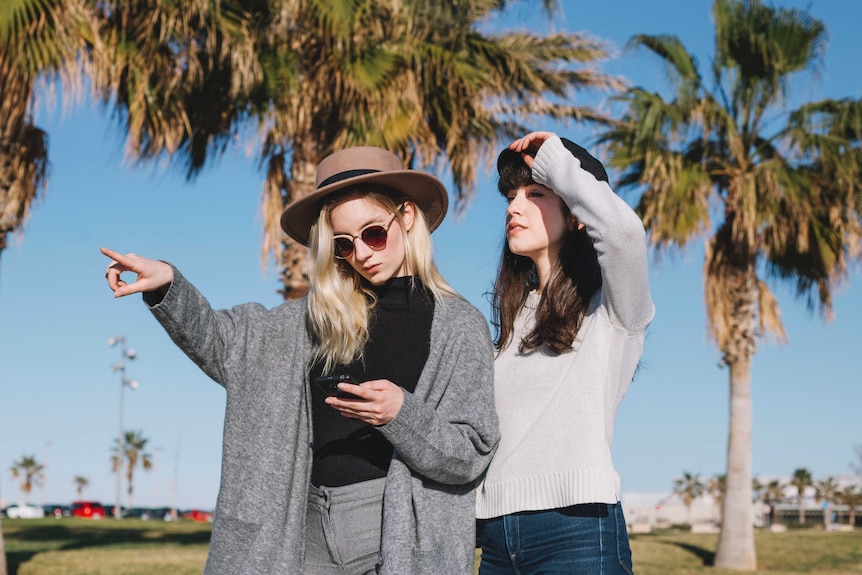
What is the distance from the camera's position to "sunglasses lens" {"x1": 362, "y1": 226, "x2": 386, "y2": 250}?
2748 millimetres

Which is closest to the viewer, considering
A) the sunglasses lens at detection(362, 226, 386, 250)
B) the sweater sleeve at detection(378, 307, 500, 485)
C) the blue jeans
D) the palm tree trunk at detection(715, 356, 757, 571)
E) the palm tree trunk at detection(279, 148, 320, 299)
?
the sweater sleeve at detection(378, 307, 500, 485)

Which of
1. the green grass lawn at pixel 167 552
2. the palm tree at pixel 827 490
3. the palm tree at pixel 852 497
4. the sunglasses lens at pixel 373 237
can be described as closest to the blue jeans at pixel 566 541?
the sunglasses lens at pixel 373 237

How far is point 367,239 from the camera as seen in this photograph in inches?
108

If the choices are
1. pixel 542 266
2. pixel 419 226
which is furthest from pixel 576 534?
pixel 419 226

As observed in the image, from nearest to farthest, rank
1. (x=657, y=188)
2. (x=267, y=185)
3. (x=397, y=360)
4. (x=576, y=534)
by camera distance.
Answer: (x=576, y=534) → (x=397, y=360) → (x=267, y=185) → (x=657, y=188)

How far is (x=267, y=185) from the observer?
11.0 metres

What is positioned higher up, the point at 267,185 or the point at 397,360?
the point at 267,185

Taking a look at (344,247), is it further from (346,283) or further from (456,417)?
(456,417)

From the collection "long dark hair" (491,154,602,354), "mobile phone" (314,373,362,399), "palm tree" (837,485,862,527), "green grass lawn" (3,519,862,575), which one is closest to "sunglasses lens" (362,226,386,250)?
"long dark hair" (491,154,602,354)

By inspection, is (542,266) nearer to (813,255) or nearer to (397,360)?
(397,360)

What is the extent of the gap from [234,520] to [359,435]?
0.39 metres

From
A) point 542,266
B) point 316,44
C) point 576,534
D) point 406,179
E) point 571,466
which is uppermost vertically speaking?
point 316,44

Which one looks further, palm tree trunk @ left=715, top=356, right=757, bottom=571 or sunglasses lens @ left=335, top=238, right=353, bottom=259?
palm tree trunk @ left=715, top=356, right=757, bottom=571

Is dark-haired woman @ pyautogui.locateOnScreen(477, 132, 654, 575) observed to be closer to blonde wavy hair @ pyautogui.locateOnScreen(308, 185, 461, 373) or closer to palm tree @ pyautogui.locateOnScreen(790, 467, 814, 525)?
blonde wavy hair @ pyautogui.locateOnScreen(308, 185, 461, 373)
